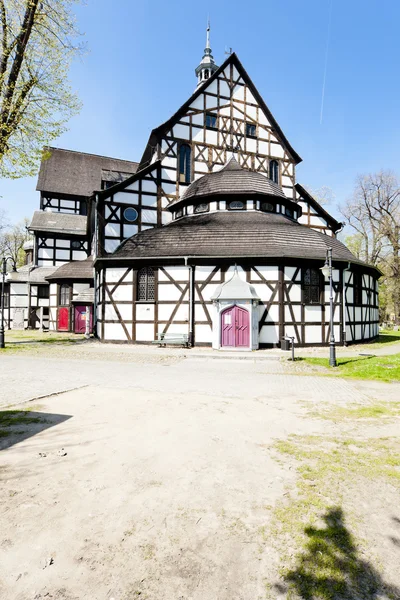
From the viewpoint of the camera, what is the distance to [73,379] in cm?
972

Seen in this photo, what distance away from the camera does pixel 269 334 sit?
1773 centimetres

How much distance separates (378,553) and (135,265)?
59.0ft

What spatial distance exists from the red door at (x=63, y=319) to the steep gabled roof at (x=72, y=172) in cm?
1505

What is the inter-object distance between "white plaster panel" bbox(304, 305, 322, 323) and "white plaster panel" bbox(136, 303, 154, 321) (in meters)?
8.99

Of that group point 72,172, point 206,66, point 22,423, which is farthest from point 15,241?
point 22,423

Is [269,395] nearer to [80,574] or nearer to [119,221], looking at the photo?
[80,574]

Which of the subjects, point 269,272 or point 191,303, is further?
point 191,303

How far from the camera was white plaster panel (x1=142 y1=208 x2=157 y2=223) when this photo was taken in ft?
77.0

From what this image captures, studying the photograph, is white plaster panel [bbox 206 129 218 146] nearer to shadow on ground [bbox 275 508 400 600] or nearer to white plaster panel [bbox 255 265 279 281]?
white plaster panel [bbox 255 265 279 281]

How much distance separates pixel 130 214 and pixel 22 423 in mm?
19462

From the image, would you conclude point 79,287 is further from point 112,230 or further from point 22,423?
point 22,423

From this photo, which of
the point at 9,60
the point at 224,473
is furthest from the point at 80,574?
the point at 9,60

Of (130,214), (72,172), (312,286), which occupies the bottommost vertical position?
(312,286)

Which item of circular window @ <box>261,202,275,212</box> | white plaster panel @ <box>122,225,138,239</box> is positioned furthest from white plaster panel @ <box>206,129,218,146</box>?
white plaster panel @ <box>122,225,138,239</box>
